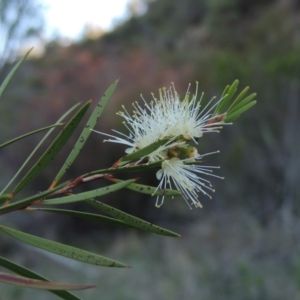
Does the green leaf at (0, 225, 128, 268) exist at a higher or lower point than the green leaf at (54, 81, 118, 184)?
lower

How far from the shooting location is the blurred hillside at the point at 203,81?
21.7ft

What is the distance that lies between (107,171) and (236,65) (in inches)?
Answer: 263

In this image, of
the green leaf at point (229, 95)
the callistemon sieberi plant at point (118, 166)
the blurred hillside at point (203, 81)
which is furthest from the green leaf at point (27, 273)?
the blurred hillside at point (203, 81)

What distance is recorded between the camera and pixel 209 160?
432cm

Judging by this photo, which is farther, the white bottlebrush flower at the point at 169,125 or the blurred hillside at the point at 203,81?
the blurred hillside at the point at 203,81

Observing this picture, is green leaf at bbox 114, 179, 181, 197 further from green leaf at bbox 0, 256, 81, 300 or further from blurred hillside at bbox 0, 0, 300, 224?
blurred hillside at bbox 0, 0, 300, 224

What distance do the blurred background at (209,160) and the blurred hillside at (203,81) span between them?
2 centimetres

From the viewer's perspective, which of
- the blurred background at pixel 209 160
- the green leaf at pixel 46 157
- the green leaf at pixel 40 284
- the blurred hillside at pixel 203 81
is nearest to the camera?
the green leaf at pixel 40 284

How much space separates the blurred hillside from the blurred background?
21 mm

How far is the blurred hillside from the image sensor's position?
6625 mm

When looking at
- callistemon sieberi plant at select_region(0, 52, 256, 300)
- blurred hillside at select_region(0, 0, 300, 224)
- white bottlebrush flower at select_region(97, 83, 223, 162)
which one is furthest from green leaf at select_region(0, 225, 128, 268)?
blurred hillside at select_region(0, 0, 300, 224)

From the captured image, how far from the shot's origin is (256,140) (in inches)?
268

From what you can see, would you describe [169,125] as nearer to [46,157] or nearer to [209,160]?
[46,157]

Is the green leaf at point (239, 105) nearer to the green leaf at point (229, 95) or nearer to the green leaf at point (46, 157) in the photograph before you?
the green leaf at point (229, 95)
